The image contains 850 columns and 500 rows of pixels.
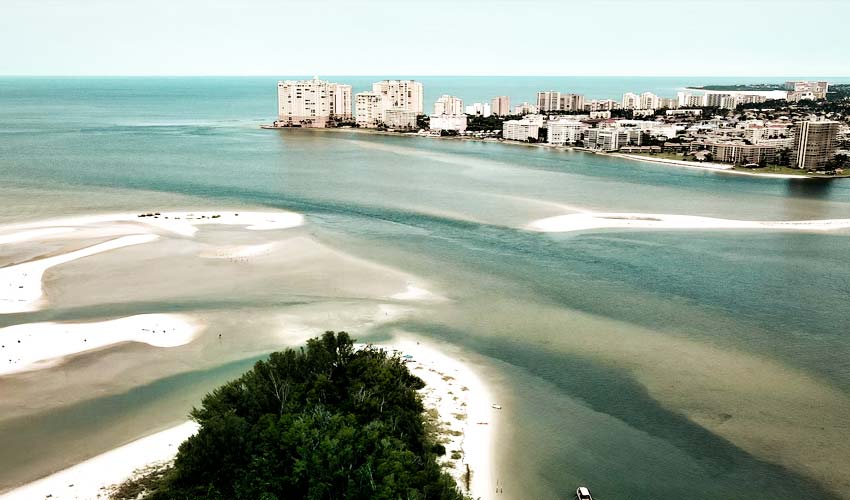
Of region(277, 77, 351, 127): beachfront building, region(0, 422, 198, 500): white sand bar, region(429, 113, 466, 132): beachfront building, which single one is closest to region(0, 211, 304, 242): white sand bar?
region(0, 422, 198, 500): white sand bar

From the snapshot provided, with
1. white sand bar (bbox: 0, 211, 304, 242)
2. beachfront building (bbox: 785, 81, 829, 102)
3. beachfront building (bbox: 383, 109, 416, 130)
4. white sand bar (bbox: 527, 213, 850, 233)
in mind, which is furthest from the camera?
beachfront building (bbox: 785, 81, 829, 102)

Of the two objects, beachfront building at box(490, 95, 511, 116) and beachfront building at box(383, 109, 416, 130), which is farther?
beachfront building at box(490, 95, 511, 116)

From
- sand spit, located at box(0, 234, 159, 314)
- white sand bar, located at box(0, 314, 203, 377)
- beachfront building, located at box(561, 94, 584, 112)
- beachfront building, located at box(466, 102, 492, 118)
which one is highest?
beachfront building, located at box(561, 94, 584, 112)

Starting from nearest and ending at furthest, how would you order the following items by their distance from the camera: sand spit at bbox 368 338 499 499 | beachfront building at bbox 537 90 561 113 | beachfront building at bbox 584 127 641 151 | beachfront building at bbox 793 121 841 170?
sand spit at bbox 368 338 499 499, beachfront building at bbox 793 121 841 170, beachfront building at bbox 584 127 641 151, beachfront building at bbox 537 90 561 113

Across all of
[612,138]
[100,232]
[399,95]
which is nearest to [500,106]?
[399,95]

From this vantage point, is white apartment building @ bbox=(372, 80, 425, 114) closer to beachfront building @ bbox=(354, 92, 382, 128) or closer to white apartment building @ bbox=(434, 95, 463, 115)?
beachfront building @ bbox=(354, 92, 382, 128)

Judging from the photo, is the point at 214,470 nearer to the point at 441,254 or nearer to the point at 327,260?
the point at 327,260

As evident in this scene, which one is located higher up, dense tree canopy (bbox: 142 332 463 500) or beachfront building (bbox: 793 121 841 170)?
beachfront building (bbox: 793 121 841 170)

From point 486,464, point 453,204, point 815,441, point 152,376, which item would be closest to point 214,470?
point 486,464
